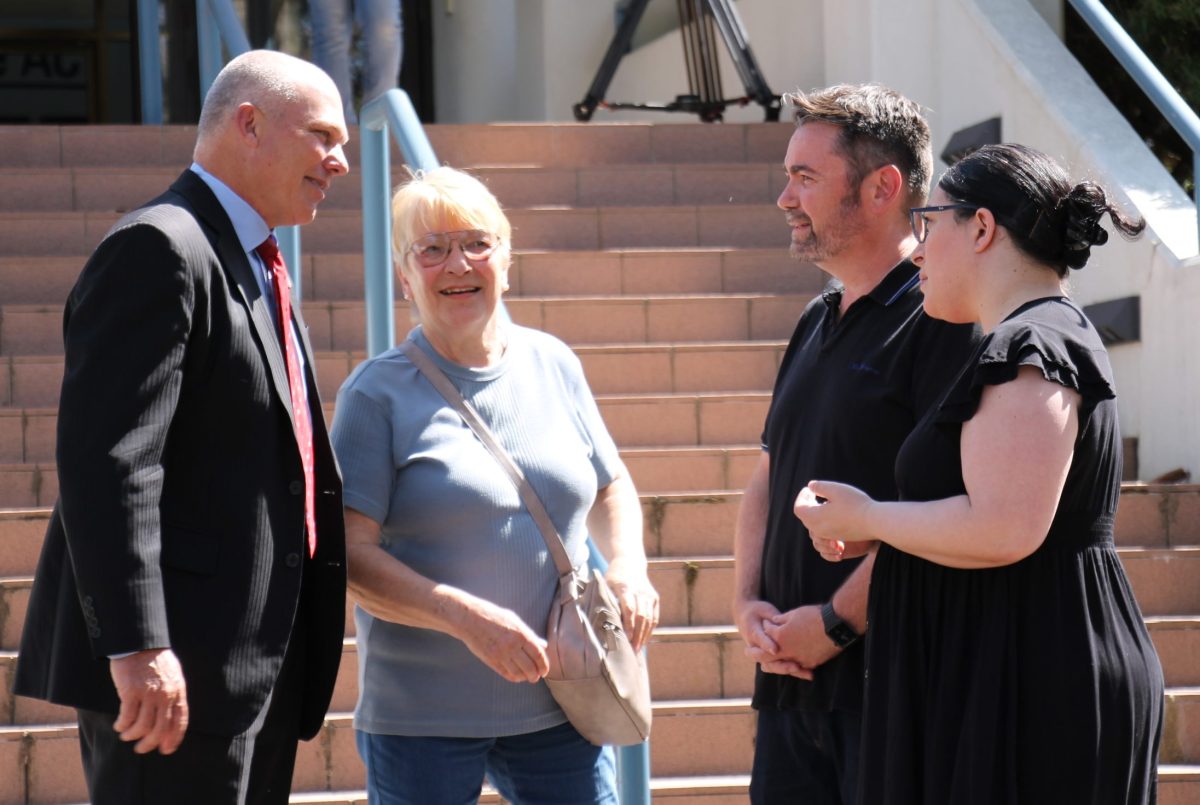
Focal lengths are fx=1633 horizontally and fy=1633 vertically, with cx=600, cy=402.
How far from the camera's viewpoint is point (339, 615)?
2.53 m

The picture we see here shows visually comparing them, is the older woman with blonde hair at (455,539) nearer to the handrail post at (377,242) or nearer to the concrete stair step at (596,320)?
the handrail post at (377,242)

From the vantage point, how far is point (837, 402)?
2645mm

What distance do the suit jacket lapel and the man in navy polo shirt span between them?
0.86 m

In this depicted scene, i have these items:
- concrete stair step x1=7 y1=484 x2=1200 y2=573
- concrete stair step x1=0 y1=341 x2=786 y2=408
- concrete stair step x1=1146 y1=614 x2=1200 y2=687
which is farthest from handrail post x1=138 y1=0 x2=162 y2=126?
concrete stair step x1=1146 y1=614 x2=1200 y2=687

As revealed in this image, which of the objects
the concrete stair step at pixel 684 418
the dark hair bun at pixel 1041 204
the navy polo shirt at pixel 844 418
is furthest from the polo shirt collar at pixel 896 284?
the concrete stair step at pixel 684 418

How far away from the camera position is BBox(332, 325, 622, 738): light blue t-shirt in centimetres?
268

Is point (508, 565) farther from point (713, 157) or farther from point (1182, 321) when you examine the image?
point (713, 157)

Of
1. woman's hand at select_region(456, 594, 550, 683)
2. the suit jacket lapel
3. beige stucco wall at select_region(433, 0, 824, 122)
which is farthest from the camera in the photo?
beige stucco wall at select_region(433, 0, 824, 122)

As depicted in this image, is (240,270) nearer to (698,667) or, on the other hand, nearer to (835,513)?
(835,513)

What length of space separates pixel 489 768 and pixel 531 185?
4306 millimetres

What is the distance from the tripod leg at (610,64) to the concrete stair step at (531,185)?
40.2 inches

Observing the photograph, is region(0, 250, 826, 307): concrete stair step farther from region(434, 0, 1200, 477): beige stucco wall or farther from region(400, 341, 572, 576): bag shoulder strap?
region(400, 341, 572, 576): bag shoulder strap

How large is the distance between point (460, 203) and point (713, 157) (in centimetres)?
462

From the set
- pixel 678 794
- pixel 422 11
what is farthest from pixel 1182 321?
pixel 422 11
